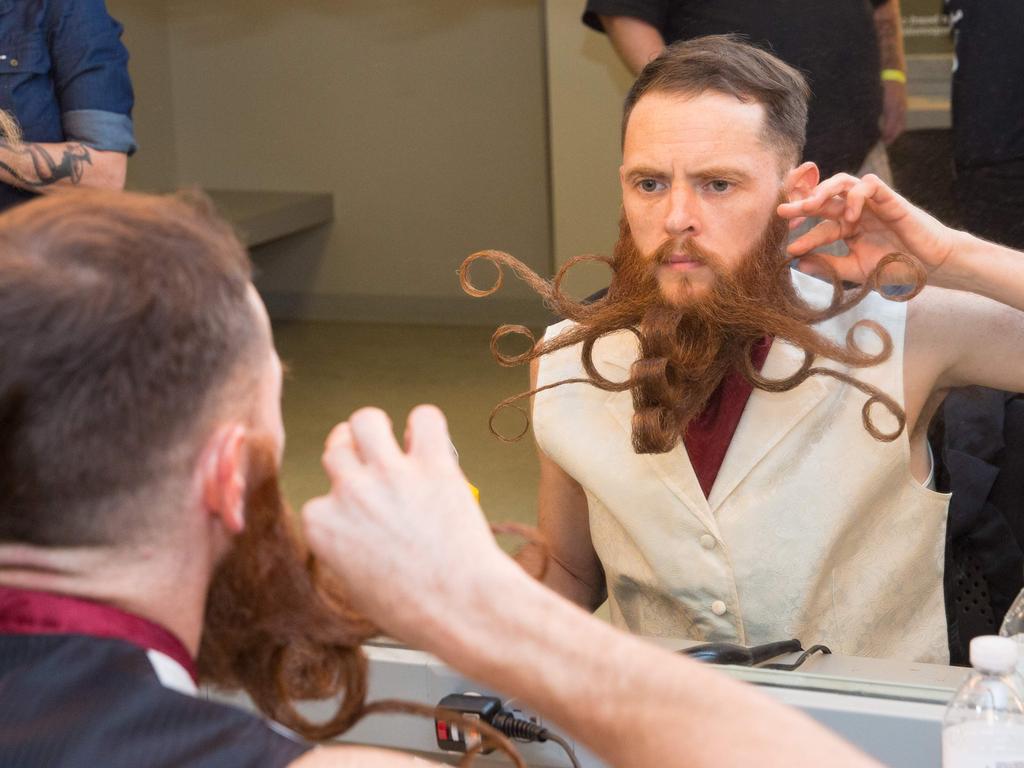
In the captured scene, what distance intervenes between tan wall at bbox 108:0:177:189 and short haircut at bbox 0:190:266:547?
5.89ft

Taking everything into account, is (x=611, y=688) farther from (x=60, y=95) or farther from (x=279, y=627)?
(x=60, y=95)

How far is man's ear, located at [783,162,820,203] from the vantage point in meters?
1.55

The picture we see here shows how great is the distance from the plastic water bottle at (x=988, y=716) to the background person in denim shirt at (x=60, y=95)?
142 centimetres

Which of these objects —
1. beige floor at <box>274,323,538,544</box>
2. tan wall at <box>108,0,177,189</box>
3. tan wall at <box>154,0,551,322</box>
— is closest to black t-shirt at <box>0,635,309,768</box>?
beige floor at <box>274,323,538,544</box>

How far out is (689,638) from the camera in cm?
156

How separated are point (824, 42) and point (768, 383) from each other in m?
0.67

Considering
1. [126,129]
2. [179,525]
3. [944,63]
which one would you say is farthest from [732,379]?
[126,129]

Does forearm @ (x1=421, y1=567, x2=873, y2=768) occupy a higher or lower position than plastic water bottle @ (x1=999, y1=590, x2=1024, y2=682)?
higher

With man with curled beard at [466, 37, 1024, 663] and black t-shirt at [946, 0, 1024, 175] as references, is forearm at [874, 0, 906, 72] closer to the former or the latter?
black t-shirt at [946, 0, 1024, 175]

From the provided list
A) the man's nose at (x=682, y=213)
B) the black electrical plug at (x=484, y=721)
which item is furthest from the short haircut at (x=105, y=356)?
the man's nose at (x=682, y=213)

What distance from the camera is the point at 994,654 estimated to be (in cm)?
106

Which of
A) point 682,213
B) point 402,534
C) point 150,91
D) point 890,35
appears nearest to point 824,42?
point 890,35

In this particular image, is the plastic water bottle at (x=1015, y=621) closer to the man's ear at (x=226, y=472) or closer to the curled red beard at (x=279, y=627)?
the curled red beard at (x=279, y=627)

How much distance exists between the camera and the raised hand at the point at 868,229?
1447 millimetres
